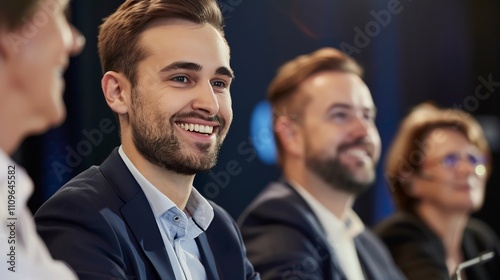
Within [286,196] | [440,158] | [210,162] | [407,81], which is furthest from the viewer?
[407,81]

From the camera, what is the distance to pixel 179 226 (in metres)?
0.99

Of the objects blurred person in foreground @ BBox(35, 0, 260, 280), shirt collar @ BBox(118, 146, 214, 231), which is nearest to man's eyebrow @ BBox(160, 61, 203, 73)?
blurred person in foreground @ BBox(35, 0, 260, 280)

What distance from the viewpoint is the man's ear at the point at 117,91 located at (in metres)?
0.99

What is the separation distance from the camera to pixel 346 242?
61.1 inches

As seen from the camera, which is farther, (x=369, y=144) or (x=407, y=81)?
(x=407, y=81)

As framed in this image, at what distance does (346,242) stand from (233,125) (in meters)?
0.34

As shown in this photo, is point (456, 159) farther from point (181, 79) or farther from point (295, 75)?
point (181, 79)

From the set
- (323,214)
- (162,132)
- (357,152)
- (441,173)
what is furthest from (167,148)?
(441,173)

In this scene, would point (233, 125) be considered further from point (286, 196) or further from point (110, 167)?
point (110, 167)

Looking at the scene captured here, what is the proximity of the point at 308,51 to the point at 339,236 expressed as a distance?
60 cm

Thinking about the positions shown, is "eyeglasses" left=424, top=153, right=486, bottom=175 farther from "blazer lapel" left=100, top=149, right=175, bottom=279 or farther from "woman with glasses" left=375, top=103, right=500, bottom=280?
"blazer lapel" left=100, top=149, right=175, bottom=279

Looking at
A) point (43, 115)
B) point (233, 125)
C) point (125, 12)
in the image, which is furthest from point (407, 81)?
point (43, 115)

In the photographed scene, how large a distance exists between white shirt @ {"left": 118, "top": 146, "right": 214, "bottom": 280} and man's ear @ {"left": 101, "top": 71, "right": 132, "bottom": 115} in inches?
2.1

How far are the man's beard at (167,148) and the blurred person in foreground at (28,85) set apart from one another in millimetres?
440
